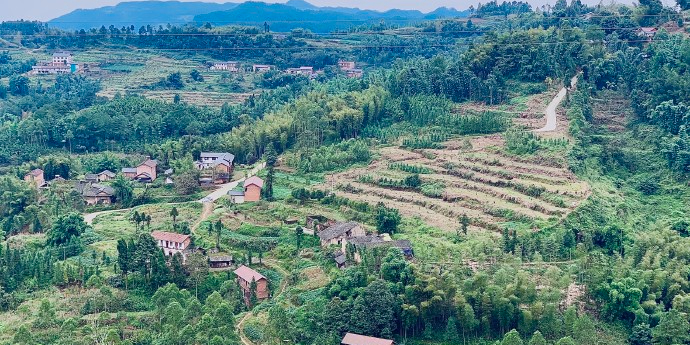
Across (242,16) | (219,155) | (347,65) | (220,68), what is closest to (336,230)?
(219,155)

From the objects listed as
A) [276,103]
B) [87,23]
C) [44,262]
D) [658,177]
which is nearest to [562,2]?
[276,103]

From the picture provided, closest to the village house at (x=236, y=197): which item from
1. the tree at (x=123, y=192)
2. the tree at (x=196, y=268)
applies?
the tree at (x=123, y=192)

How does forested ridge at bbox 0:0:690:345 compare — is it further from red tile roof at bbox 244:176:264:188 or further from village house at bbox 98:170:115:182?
village house at bbox 98:170:115:182

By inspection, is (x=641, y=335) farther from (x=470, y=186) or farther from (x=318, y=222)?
(x=318, y=222)

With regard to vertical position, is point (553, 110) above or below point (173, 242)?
above

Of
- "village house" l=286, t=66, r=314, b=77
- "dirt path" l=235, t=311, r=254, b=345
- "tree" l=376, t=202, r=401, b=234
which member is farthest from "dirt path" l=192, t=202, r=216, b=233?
"village house" l=286, t=66, r=314, b=77

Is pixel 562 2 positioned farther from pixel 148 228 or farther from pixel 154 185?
pixel 148 228
